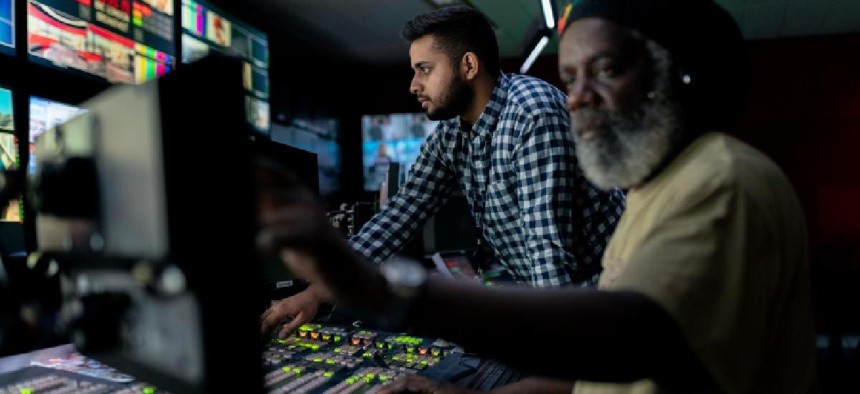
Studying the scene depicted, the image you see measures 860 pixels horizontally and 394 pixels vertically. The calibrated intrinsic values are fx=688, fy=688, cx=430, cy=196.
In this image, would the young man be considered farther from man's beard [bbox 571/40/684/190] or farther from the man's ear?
man's beard [bbox 571/40/684/190]

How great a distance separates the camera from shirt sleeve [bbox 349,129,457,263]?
1.79 meters

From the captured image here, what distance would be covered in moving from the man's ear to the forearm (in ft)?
4.35

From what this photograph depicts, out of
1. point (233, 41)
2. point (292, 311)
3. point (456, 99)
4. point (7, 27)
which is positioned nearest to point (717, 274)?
point (292, 311)

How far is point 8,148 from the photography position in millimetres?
1582

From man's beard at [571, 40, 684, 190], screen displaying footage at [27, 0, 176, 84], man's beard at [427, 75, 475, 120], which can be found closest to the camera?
man's beard at [571, 40, 684, 190]

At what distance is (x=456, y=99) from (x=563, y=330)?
52.3 inches

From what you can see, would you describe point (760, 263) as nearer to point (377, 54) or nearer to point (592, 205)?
point (592, 205)

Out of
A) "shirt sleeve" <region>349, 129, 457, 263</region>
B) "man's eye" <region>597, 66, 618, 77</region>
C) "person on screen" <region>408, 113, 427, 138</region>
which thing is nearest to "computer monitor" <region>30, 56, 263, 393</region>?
"man's eye" <region>597, 66, 618, 77</region>

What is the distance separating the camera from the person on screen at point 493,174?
147cm

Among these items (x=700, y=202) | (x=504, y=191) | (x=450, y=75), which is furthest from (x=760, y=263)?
(x=450, y=75)

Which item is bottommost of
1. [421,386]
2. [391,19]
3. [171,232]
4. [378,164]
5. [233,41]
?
[421,386]

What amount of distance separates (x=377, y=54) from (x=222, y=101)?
20.6ft

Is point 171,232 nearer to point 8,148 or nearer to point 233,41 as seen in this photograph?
point 8,148

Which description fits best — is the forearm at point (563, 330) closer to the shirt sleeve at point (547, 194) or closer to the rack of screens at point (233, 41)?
the shirt sleeve at point (547, 194)
